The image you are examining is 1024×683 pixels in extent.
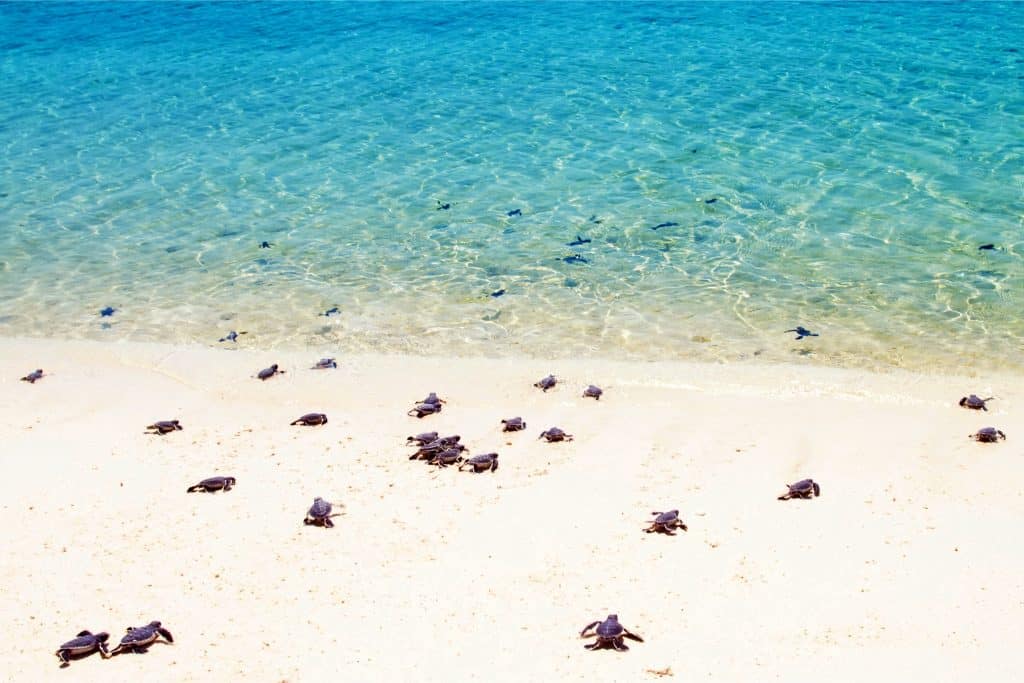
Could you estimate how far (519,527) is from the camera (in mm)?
11164

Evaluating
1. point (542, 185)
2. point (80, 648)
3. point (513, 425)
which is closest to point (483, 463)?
point (513, 425)

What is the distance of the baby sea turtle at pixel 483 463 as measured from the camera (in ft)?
40.6

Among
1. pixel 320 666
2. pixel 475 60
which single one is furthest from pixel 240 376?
pixel 475 60

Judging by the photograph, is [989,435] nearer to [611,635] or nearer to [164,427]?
[611,635]

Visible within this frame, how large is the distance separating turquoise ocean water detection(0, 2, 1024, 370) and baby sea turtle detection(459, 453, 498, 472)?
4.00m

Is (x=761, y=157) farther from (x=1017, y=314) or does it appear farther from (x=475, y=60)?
(x=475, y=60)

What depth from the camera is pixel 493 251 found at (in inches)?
786

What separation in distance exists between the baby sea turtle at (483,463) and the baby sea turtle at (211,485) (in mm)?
2704

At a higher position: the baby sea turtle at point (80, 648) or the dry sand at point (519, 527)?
the baby sea turtle at point (80, 648)

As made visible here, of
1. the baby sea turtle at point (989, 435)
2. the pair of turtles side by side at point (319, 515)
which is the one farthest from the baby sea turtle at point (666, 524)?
the baby sea turtle at point (989, 435)

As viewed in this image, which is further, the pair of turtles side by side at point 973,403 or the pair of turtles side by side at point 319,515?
the pair of turtles side by side at point 973,403

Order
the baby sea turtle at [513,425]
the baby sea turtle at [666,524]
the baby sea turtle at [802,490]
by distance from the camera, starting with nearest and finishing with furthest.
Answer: the baby sea turtle at [666,524], the baby sea turtle at [802,490], the baby sea turtle at [513,425]

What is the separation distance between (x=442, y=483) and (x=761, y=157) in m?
14.6

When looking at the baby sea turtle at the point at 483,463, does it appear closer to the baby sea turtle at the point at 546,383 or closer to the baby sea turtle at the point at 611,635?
the baby sea turtle at the point at 546,383
